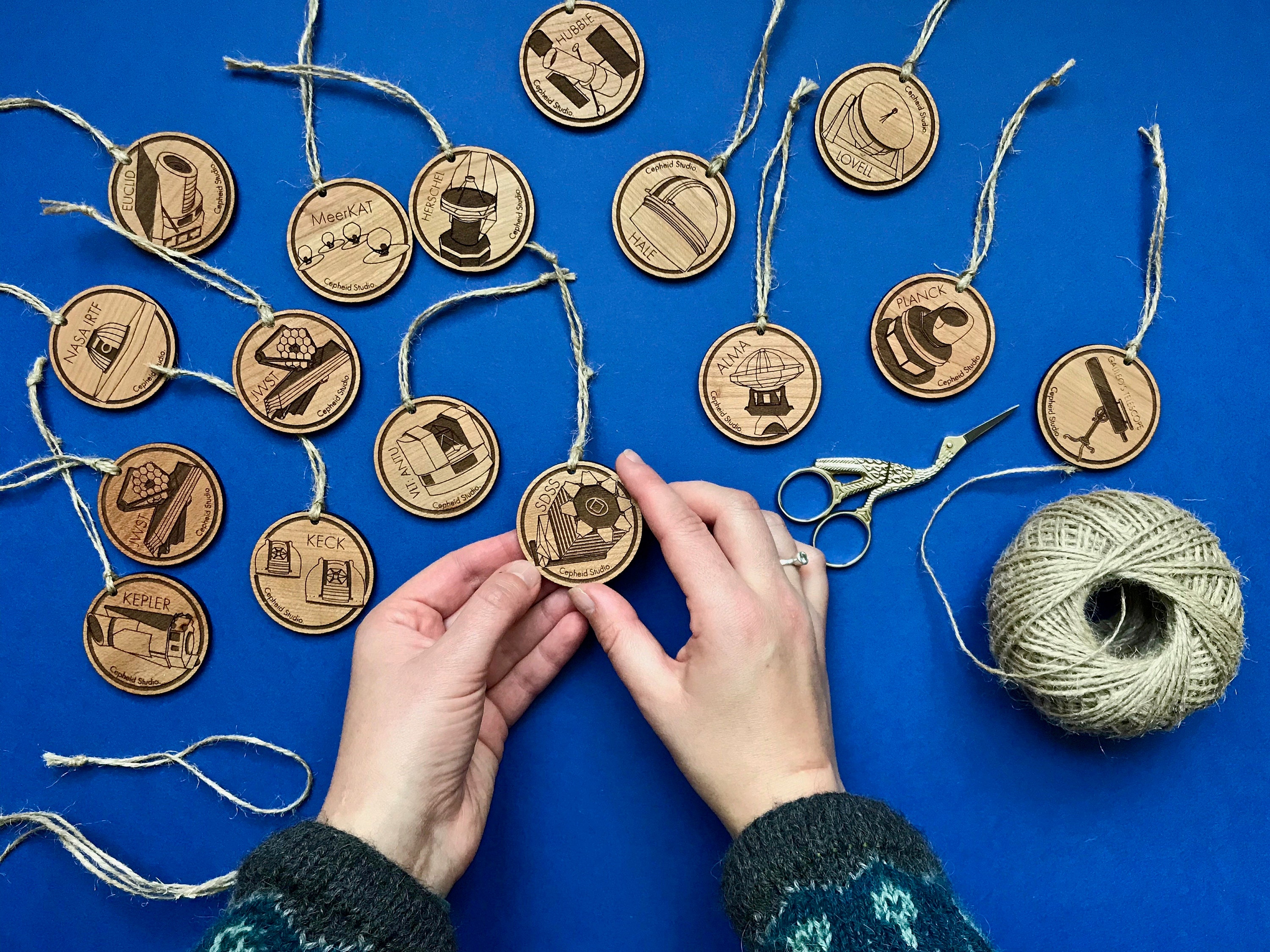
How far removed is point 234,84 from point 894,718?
1.45 meters

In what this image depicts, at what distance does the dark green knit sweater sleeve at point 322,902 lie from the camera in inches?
33.5

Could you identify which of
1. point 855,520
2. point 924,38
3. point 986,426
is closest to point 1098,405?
point 986,426

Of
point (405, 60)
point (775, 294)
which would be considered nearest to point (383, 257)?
point (405, 60)

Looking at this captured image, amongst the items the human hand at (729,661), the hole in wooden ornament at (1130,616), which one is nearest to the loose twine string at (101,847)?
the human hand at (729,661)

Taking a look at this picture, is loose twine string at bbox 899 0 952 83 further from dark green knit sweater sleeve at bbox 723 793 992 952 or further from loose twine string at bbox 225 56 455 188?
dark green knit sweater sleeve at bbox 723 793 992 952

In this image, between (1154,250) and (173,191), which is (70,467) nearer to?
(173,191)

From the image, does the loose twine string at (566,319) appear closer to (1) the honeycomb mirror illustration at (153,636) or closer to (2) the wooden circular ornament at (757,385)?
(2) the wooden circular ornament at (757,385)

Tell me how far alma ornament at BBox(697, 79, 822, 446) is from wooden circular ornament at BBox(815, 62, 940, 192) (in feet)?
0.22

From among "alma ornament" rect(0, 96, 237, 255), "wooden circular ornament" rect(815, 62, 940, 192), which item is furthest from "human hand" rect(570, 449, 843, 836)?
"alma ornament" rect(0, 96, 237, 255)

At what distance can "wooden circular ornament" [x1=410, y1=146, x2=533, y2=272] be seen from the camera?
1212 millimetres

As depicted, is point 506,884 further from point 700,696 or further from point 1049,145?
point 1049,145

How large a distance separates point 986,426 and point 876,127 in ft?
1.62

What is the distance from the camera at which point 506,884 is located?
1.23 m

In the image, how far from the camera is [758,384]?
3.99ft
